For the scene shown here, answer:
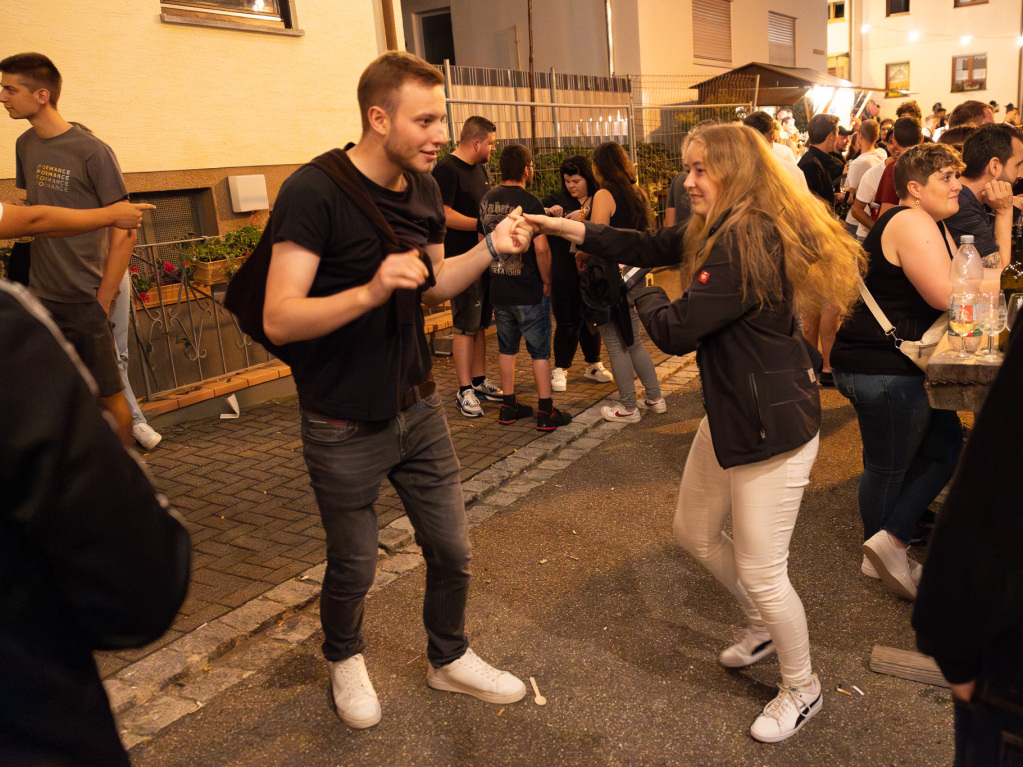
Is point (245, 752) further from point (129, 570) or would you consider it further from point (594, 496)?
point (594, 496)

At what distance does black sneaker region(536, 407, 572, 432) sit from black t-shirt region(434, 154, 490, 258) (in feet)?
4.74

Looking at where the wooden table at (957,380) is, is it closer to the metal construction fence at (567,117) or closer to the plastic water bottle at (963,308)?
the plastic water bottle at (963,308)

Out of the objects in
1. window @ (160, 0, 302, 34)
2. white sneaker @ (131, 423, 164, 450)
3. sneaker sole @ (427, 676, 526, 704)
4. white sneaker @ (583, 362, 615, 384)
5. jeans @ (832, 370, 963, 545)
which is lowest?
sneaker sole @ (427, 676, 526, 704)

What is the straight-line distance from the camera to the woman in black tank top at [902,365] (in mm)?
3689

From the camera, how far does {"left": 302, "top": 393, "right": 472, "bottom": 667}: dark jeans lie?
292 cm

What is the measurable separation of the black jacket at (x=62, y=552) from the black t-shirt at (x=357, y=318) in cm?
151

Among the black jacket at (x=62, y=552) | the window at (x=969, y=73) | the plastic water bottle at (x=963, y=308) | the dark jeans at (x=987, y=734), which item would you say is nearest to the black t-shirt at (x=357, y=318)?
the black jacket at (x=62, y=552)

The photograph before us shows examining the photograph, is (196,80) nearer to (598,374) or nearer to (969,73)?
(598,374)

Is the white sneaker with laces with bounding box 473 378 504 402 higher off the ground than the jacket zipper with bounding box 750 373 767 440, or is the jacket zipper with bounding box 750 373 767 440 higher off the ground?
the jacket zipper with bounding box 750 373 767 440

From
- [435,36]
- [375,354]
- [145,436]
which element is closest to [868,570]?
[375,354]

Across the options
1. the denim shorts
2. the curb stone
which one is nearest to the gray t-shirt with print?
the curb stone

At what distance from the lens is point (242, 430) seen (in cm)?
687

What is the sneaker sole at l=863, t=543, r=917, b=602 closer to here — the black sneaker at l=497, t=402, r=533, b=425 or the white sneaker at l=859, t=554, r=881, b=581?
the white sneaker at l=859, t=554, r=881, b=581

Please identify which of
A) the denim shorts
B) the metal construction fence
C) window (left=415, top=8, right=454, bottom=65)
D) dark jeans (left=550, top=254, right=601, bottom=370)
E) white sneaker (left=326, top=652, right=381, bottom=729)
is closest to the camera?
white sneaker (left=326, top=652, right=381, bottom=729)
